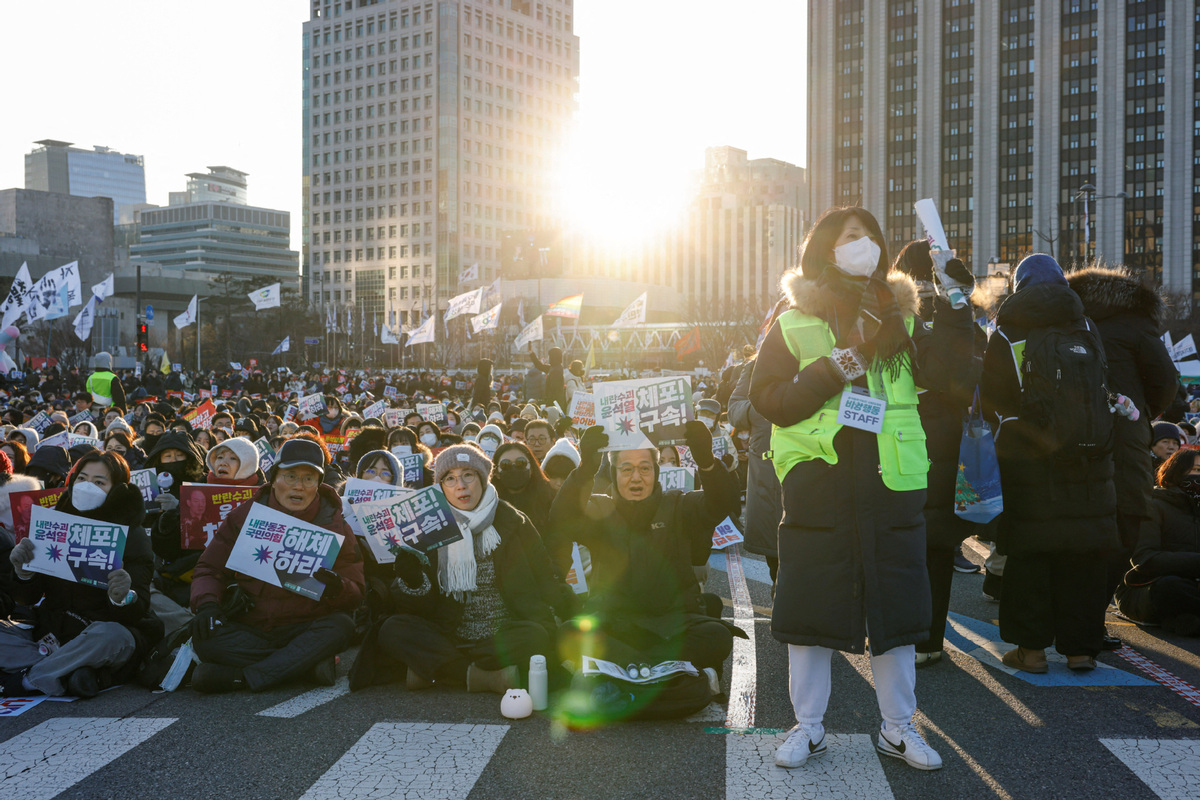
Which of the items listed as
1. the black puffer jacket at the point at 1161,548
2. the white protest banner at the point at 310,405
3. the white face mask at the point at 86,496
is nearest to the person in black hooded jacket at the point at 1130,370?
the black puffer jacket at the point at 1161,548

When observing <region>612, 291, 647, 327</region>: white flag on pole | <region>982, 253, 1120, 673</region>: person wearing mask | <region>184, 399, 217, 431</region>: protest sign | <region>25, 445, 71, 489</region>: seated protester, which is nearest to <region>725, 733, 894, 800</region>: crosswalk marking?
<region>982, 253, 1120, 673</region>: person wearing mask

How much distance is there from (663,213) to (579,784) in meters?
160

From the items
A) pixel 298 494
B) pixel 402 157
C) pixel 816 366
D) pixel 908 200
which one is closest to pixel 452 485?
pixel 298 494

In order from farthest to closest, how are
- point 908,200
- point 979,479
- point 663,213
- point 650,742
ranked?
point 663,213 → point 908,200 → point 979,479 → point 650,742

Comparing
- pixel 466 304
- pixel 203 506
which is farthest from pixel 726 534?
pixel 466 304

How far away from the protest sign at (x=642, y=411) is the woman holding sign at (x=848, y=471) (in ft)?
5.70

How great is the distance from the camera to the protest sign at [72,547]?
5676 mm

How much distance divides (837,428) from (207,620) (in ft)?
11.6

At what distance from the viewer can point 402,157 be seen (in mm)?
145500

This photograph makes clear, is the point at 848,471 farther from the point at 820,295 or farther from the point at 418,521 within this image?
the point at 418,521

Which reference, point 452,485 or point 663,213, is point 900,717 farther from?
point 663,213

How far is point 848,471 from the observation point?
154 inches

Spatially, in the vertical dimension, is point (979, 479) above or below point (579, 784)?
above

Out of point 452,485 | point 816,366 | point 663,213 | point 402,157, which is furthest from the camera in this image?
point 663,213
